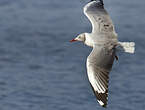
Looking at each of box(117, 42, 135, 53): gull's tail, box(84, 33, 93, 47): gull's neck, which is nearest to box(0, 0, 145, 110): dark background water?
box(84, 33, 93, 47): gull's neck

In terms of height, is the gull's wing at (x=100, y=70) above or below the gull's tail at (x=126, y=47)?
below

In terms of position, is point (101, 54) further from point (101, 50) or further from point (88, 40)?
point (88, 40)

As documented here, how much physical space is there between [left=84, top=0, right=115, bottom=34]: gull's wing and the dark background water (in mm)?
1705

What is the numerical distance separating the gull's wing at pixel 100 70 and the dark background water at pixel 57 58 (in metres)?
2.02

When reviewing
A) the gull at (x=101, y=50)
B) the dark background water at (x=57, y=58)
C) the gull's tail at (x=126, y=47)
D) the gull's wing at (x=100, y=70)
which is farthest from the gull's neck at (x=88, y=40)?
the dark background water at (x=57, y=58)

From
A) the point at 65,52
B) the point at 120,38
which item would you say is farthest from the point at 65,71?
the point at 120,38

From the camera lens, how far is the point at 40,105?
10.6 metres

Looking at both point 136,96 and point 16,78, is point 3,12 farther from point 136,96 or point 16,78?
point 136,96

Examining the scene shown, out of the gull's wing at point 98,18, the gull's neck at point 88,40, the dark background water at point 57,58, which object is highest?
the gull's wing at point 98,18

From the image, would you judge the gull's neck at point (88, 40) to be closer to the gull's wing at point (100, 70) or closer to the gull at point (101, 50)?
the gull at point (101, 50)

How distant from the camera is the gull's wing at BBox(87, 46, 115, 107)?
829 cm

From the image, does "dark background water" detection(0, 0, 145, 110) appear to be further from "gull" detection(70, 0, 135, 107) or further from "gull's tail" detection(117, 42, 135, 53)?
"gull's tail" detection(117, 42, 135, 53)

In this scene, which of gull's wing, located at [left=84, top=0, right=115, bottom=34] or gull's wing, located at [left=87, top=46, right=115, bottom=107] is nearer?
gull's wing, located at [left=87, top=46, right=115, bottom=107]

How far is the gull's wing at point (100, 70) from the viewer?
27.2 feet
